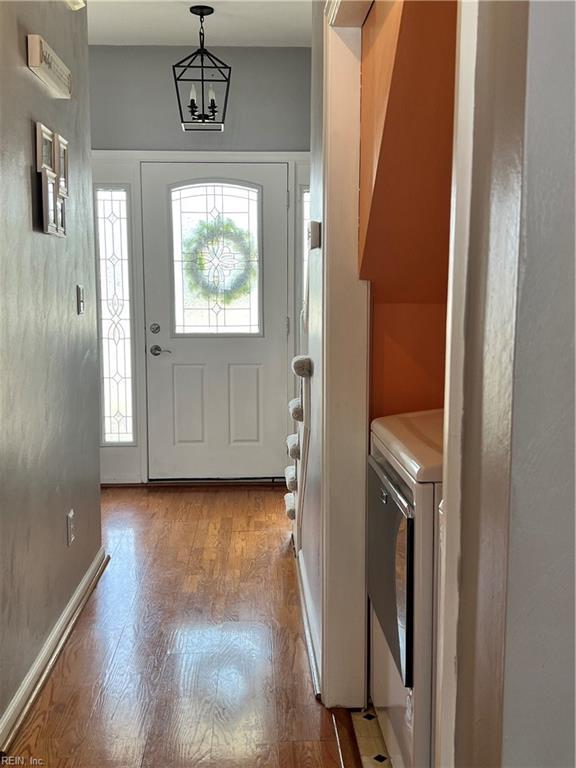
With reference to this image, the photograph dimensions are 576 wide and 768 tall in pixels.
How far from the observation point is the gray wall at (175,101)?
4.98m

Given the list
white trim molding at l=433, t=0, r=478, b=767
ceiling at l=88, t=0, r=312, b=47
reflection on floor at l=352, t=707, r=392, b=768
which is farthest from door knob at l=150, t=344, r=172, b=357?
white trim molding at l=433, t=0, r=478, b=767

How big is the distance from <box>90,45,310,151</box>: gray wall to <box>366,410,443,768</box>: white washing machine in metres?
3.24

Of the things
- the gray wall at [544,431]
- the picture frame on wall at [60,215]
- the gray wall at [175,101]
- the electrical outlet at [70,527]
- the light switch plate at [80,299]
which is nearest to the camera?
the gray wall at [544,431]

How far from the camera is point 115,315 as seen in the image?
514 centimetres

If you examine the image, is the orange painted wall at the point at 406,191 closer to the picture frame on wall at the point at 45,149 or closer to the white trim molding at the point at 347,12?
the white trim molding at the point at 347,12

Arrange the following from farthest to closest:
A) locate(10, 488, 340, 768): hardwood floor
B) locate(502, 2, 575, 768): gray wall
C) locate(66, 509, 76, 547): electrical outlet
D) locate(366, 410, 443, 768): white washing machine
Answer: locate(66, 509, 76, 547): electrical outlet, locate(10, 488, 340, 768): hardwood floor, locate(366, 410, 443, 768): white washing machine, locate(502, 2, 575, 768): gray wall

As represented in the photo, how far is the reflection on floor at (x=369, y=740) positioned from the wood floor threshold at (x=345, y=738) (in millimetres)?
13

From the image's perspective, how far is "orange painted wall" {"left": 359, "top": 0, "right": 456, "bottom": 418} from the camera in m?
1.76

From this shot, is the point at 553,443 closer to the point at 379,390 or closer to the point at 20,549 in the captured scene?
the point at 379,390

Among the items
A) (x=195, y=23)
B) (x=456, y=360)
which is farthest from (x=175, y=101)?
(x=456, y=360)

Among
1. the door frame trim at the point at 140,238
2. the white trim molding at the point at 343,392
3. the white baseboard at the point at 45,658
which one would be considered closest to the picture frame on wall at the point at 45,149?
the white trim molding at the point at 343,392

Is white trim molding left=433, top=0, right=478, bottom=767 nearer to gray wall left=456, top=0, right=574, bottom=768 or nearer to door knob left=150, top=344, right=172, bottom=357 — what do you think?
gray wall left=456, top=0, right=574, bottom=768

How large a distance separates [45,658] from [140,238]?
3012mm

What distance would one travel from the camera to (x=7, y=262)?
2352 millimetres
